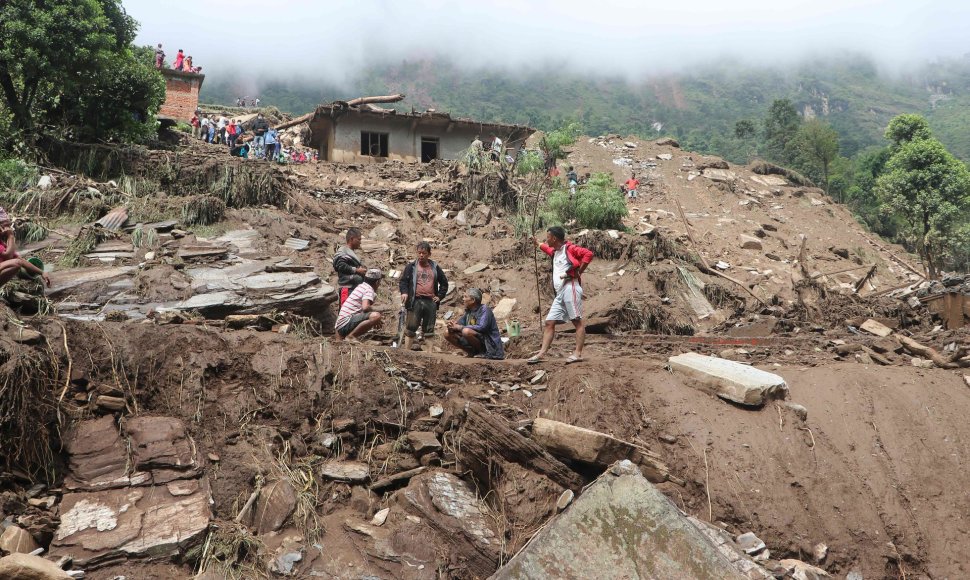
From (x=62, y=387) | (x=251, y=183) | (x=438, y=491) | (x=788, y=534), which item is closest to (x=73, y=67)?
(x=251, y=183)

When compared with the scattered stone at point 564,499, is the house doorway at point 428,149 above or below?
above

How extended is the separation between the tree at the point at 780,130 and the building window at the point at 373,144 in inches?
1092

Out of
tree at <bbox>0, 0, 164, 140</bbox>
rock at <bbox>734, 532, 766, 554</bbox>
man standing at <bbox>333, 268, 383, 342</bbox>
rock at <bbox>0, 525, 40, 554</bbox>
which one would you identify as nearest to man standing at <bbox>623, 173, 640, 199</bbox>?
tree at <bbox>0, 0, 164, 140</bbox>

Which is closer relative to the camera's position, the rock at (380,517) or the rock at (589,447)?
the rock at (380,517)

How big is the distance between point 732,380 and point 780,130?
3929cm

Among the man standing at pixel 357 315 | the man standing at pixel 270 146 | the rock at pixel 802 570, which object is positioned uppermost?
the man standing at pixel 270 146

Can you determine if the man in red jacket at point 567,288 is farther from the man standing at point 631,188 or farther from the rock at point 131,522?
the man standing at point 631,188

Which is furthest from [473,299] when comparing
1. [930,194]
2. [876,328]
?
[930,194]

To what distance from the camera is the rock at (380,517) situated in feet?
17.5

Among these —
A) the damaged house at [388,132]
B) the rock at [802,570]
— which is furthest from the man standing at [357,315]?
the damaged house at [388,132]

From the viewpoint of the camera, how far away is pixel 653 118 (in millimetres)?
76562

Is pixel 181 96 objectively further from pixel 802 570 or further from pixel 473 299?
pixel 802 570

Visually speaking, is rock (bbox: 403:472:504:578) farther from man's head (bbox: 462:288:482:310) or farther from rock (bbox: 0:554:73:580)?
rock (bbox: 0:554:73:580)

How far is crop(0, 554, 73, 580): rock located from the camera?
3.87 meters
